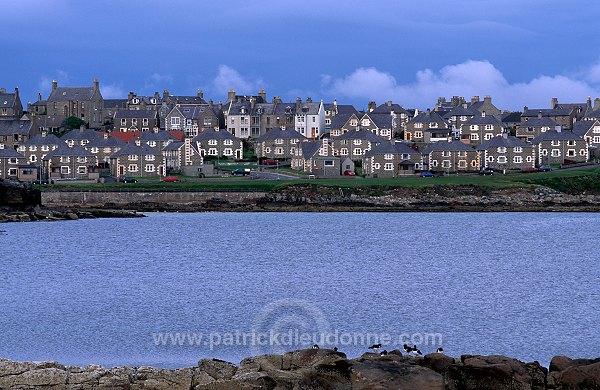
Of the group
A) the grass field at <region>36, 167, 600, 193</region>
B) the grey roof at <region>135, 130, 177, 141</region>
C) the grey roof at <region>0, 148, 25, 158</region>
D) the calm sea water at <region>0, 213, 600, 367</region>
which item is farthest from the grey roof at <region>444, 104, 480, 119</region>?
the grey roof at <region>0, 148, 25, 158</region>

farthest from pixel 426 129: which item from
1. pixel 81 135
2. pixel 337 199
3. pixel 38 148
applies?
pixel 38 148

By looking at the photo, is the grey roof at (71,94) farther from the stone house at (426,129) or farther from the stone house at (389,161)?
the stone house at (389,161)

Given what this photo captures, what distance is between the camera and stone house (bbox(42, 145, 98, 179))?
4759 inches

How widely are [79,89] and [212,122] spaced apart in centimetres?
2297

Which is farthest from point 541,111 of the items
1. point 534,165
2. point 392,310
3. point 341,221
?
point 392,310

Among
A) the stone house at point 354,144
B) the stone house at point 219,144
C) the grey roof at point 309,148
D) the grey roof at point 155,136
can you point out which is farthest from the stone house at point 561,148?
the grey roof at point 155,136

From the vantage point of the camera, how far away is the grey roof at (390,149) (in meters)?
118

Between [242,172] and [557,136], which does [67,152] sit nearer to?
[242,172]

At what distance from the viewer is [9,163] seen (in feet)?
394

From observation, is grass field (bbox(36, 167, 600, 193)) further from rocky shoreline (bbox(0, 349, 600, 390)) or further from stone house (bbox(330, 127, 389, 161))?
rocky shoreline (bbox(0, 349, 600, 390))

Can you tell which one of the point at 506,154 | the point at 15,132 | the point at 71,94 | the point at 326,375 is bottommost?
the point at 326,375

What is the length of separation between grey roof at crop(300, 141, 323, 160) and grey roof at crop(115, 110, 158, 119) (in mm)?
29859

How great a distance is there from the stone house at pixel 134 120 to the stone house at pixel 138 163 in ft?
91.0

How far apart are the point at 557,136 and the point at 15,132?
60866 mm
